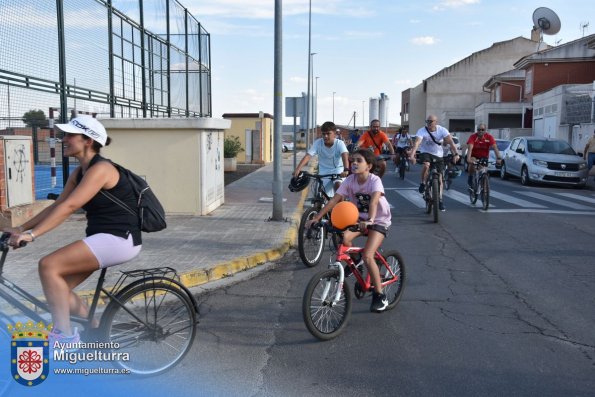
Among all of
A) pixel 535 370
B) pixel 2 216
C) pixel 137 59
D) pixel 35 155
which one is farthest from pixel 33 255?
pixel 137 59

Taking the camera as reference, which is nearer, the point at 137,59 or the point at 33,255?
the point at 33,255

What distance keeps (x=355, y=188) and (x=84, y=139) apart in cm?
258

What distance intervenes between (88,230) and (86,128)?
2.16 feet

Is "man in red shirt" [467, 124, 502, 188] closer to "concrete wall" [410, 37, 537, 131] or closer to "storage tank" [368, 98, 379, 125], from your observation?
"concrete wall" [410, 37, 537, 131]

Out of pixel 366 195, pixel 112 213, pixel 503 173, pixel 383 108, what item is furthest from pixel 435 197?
pixel 383 108

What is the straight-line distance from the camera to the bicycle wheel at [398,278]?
5.56 m

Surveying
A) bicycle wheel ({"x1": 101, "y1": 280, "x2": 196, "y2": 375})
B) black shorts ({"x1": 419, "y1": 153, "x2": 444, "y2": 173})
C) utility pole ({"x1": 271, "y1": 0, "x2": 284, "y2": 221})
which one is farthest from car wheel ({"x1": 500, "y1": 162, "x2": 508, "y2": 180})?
bicycle wheel ({"x1": 101, "y1": 280, "x2": 196, "y2": 375})

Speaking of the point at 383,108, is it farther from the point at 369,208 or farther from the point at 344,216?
the point at 344,216

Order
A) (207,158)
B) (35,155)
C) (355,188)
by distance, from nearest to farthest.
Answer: (355,188), (35,155), (207,158)

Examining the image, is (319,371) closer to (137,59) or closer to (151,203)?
(151,203)

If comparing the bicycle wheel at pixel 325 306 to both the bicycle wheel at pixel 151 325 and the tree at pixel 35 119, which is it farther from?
the tree at pixel 35 119

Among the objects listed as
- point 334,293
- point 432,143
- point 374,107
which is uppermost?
point 374,107

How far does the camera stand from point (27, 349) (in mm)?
3516

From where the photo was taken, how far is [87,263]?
11.8 feet
